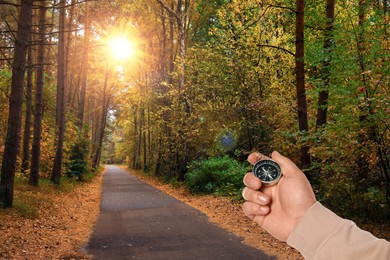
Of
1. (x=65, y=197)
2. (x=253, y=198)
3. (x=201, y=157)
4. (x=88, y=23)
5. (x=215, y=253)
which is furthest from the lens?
(x=88, y=23)

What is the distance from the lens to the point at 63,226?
10703mm

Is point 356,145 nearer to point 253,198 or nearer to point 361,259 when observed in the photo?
point 253,198

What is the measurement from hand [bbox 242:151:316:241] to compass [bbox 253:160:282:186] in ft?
0.07

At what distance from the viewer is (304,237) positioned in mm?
1429

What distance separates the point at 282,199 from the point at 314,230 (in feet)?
1.36

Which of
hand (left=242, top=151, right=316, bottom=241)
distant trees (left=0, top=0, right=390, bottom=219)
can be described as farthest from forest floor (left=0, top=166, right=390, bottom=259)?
hand (left=242, top=151, right=316, bottom=241)

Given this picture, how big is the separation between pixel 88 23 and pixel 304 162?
61.1ft

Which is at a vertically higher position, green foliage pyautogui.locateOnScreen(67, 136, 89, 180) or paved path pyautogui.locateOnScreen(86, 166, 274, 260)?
green foliage pyautogui.locateOnScreen(67, 136, 89, 180)

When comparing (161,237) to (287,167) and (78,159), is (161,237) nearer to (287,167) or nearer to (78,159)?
(287,167)

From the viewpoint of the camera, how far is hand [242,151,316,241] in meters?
1.73

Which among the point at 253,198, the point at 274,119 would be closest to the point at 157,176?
the point at 274,119

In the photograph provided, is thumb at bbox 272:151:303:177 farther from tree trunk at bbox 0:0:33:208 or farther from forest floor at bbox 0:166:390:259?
tree trunk at bbox 0:0:33:208

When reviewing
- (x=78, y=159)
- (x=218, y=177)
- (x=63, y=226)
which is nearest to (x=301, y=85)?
(x=218, y=177)

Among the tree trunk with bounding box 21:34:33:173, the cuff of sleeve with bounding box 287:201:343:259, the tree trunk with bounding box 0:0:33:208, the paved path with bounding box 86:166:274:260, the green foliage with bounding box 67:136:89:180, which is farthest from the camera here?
the green foliage with bounding box 67:136:89:180
